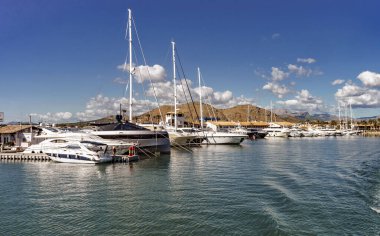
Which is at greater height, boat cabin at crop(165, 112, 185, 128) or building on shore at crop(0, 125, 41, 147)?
boat cabin at crop(165, 112, 185, 128)

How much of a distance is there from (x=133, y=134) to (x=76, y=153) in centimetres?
1058

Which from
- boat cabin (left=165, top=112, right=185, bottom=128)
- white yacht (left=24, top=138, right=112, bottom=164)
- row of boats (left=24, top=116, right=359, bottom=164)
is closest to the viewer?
white yacht (left=24, top=138, right=112, bottom=164)

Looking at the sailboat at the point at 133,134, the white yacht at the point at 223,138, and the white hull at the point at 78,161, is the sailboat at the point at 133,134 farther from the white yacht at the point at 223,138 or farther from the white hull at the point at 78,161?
the white yacht at the point at 223,138

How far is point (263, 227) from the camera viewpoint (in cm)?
1783

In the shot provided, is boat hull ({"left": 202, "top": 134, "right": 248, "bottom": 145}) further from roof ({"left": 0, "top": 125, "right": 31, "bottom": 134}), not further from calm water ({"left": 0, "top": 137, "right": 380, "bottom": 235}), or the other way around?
calm water ({"left": 0, "top": 137, "right": 380, "bottom": 235})

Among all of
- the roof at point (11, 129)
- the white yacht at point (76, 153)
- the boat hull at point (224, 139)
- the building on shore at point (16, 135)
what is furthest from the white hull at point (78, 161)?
the boat hull at point (224, 139)

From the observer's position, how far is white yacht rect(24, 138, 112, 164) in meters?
44.9

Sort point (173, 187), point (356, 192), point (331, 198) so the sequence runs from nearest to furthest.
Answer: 1. point (331, 198)
2. point (356, 192)
3. point (173, 187)

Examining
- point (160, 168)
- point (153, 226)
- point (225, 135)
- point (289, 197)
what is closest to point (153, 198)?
point (153, 226)

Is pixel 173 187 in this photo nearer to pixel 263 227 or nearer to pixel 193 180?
pixel 193 180

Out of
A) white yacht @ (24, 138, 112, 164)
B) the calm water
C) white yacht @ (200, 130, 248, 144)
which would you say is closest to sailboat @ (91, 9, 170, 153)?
white yacht @ (24, 138, 112, 164)

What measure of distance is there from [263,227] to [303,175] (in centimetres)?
1893

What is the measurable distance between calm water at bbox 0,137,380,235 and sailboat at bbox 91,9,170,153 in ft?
52.0

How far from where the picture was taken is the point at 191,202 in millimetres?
23141
